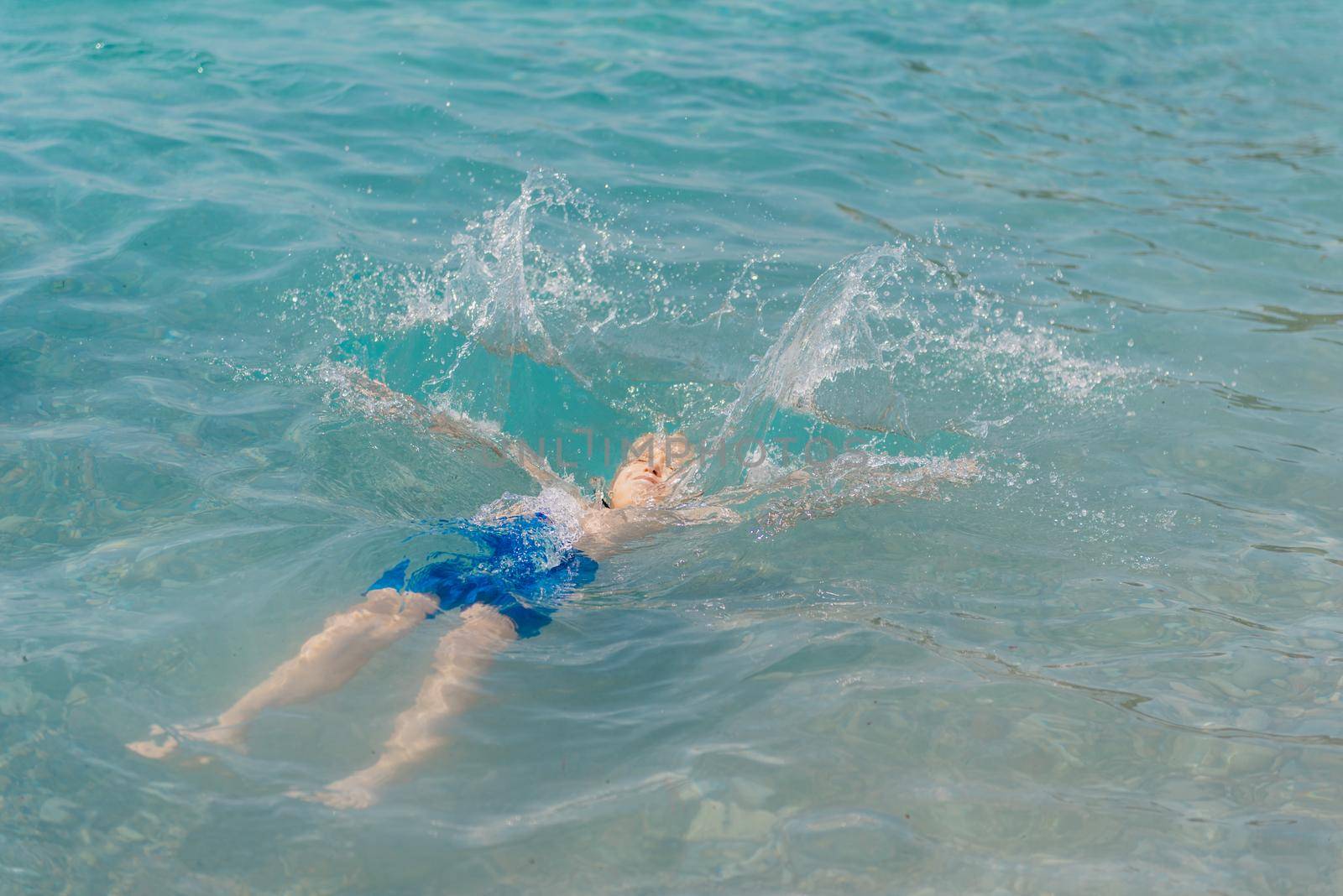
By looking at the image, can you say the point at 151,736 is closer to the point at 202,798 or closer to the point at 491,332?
the point at 202,798

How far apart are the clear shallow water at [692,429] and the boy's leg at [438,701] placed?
0.27 ft

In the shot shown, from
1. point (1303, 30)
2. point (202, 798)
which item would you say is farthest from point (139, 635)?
point (1303, 30)

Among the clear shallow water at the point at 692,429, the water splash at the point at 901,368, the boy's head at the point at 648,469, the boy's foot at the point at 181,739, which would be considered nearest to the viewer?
the clear shallow water at the point at 692,429

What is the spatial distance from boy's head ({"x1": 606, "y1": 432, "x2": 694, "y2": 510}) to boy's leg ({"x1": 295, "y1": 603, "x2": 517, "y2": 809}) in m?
1.37

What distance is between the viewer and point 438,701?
407 centimetres

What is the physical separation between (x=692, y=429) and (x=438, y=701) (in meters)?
2.95

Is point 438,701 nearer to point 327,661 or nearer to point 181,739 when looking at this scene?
point 327,661

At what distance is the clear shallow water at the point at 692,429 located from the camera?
11.8 feet

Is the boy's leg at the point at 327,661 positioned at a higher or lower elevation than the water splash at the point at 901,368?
lower

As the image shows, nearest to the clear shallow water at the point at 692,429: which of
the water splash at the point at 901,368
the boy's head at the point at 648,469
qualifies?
the water splash at the point at 901,368

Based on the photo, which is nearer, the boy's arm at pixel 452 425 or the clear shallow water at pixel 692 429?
the clear shallow water at pixel 692 429

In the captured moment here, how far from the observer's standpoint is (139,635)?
14.1 feet

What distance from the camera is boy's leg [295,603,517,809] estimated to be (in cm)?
367

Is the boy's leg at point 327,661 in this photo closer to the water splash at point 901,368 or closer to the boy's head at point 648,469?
the boy's head at point 648,469
